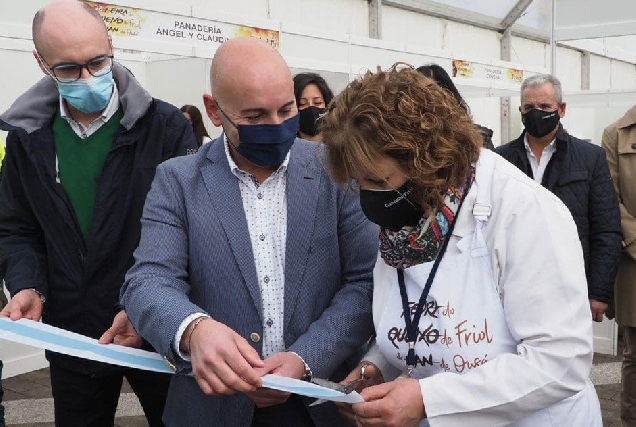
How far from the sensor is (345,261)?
180cm

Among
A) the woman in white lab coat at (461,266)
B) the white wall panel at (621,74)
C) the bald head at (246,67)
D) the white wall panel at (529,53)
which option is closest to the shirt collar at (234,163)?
the bald head at (246,67)

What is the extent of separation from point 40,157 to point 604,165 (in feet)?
9.28

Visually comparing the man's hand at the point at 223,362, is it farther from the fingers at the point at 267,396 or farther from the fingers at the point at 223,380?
the fingers at the point at 267,396

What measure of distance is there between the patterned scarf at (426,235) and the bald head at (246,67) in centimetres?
50

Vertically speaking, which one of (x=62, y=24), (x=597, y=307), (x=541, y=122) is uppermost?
(x=62, y=24)

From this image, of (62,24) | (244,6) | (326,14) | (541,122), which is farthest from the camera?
Answer: (326,14)

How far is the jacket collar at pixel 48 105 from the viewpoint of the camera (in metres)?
2.24

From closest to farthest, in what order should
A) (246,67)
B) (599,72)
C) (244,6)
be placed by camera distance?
(246,67), (244,6), (599,72)

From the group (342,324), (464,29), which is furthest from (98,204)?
(464,29)

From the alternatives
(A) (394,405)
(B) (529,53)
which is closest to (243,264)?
(A) (394,405)

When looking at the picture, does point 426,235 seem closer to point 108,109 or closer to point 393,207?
point 393,207

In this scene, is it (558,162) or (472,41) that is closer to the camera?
(558,162)

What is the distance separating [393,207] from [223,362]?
48 cm

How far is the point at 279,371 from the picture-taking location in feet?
4.92
